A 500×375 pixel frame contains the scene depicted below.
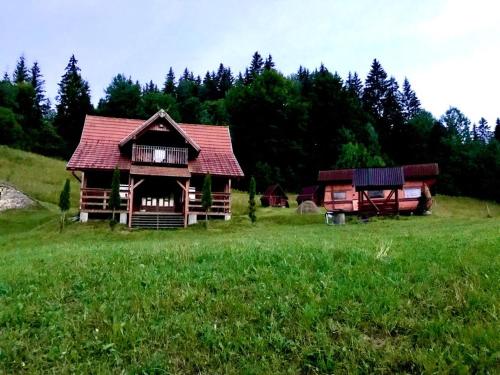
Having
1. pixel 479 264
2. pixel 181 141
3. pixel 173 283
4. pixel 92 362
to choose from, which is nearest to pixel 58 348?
pixel 92 362

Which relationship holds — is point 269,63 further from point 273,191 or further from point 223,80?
point 273,191

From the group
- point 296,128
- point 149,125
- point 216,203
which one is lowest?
point 216,203

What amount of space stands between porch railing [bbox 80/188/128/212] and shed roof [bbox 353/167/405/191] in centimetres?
1993

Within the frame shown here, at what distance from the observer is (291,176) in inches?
2977

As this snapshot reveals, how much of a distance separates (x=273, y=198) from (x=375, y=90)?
60.7 meters

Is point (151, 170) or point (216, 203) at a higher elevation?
point (151, 170)

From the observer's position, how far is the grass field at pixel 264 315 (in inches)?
202

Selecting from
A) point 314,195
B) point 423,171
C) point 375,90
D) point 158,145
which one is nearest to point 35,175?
point 158,145

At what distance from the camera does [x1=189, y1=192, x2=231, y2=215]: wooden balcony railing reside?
118ft

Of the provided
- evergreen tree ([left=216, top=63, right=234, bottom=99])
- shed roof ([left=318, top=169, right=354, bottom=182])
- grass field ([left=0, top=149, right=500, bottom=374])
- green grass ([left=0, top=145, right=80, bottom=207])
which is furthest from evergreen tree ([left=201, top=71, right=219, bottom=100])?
grass field ([left=0, top=149, right=500, bottom=374])

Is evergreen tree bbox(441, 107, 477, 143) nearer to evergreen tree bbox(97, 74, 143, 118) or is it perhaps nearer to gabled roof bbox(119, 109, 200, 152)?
evergreen tree bbox(97, 74, 143, 118)

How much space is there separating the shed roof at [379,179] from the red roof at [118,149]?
10.8 meters

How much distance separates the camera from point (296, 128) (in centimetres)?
8488

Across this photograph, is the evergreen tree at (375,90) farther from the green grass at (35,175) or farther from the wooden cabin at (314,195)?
the green grass at (35,175)
